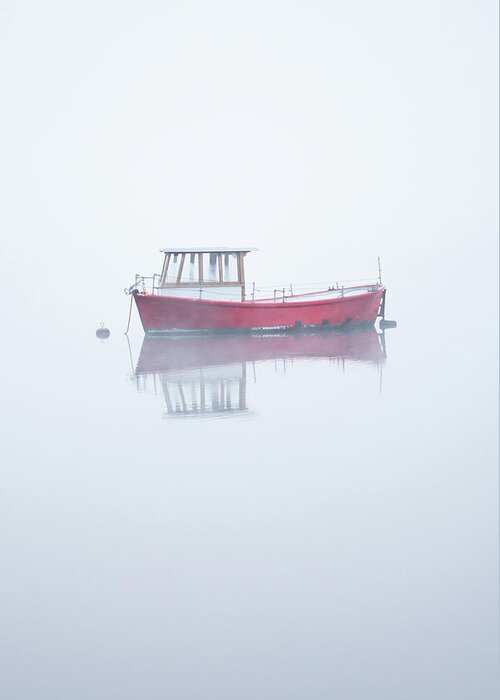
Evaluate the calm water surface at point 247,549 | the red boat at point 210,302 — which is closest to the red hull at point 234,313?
the red boat at point 210,302

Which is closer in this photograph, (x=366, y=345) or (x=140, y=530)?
(x=140, y=530)

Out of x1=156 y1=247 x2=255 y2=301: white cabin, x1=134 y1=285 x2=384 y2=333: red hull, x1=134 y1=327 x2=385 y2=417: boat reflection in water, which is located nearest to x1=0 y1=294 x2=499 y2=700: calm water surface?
x1=134 y1=327 x2=385 y2=417: boat reflection in water

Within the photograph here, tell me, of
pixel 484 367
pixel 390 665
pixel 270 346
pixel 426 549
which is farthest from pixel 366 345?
pixel 390 665

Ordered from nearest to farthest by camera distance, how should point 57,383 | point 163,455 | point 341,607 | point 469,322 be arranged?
point 341,607 → point 163,455 → point 57,383 → point 469,322

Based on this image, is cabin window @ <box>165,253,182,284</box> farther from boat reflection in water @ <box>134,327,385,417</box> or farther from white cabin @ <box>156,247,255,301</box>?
boat reflection in water @ <box>134,327,385,417</box>

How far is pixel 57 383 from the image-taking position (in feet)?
53.6

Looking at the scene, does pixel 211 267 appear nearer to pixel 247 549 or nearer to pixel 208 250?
pixel 208 250

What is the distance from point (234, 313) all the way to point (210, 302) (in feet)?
3.18

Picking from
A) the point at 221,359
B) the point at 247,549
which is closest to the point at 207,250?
the point at 221,359

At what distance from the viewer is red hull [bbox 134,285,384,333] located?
82.1ft

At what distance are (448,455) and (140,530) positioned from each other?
4.64 metres

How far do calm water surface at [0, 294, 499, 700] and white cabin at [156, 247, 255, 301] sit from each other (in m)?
12.5

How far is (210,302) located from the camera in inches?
980

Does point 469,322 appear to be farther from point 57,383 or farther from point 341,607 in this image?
point 341,607
